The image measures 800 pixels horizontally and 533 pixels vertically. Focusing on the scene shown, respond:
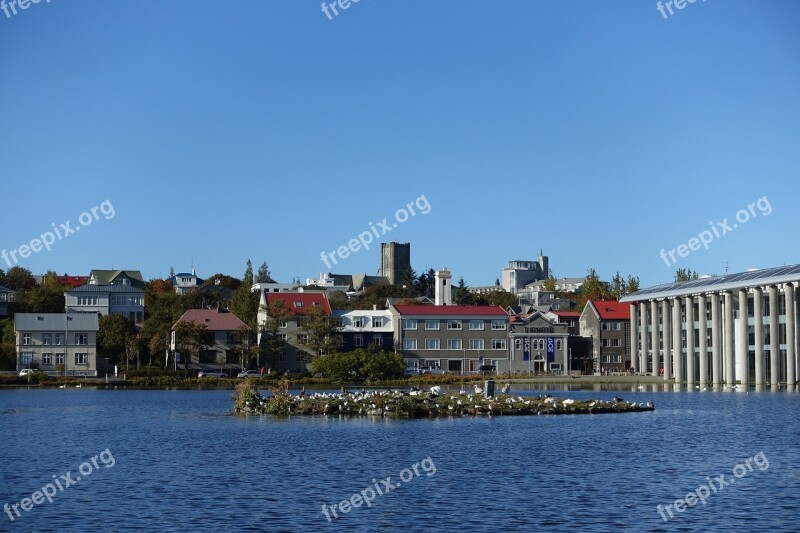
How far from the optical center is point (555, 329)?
126m

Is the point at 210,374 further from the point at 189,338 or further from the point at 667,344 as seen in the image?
the point at 667,344

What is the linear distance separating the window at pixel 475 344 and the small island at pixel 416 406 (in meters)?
56.7

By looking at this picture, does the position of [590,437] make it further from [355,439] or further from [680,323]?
[680,323]

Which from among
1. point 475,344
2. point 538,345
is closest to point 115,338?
point 475,344

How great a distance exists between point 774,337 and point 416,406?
4348cm

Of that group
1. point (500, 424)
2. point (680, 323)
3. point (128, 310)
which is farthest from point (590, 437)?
point (128, 310)

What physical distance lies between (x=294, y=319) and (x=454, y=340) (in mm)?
17267

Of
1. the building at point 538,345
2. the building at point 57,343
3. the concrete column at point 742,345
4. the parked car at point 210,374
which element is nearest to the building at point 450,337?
the building at point 538,345

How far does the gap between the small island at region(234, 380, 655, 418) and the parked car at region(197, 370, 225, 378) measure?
48160mm

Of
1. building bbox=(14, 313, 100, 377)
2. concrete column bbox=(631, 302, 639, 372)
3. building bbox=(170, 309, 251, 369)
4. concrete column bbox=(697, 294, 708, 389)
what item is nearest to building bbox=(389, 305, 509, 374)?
concrete column bbox=(631, 302, 639, 372)

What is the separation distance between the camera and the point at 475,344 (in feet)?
390

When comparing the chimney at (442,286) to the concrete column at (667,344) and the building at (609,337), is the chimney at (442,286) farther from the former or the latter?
the concrete column at (667,344)

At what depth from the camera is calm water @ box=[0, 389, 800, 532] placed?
26.4 meters

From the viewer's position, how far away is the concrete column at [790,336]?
282ft
